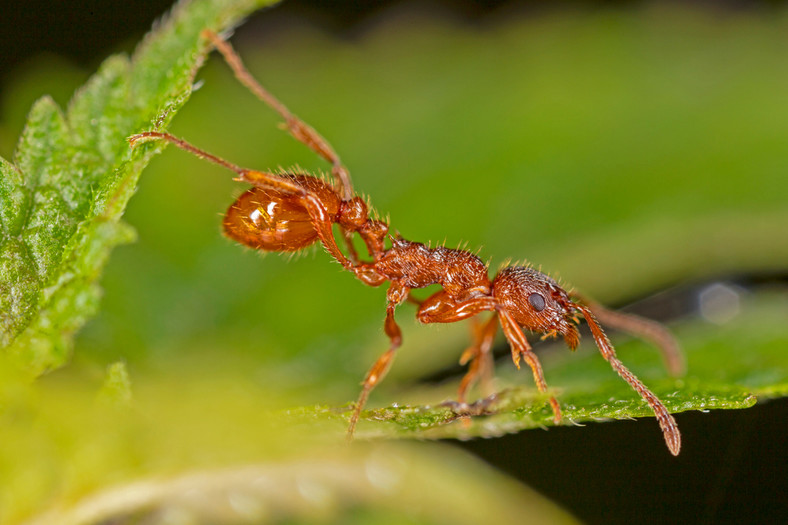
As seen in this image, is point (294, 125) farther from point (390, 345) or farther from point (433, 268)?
point (390, 345)

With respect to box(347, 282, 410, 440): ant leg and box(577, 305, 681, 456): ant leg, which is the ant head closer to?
box(577, 305, 681, 456): ant leg

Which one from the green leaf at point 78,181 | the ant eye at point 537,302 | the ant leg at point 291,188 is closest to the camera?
the green leaf at point 78,181

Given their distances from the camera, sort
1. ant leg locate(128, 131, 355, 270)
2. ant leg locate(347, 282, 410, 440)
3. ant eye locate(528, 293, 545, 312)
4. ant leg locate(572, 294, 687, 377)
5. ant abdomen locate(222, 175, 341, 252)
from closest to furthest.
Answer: ant leg locate(347, 282, 410, 440) → ant leg locate(128, 131, 355, 270) → ant abdomen locate(222, 175, 341, 252) → ant eye locate(528, 293, 545, 312) → ant leg locate(572, 294, 687, 377)

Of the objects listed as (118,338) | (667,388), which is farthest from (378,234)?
(667,388)

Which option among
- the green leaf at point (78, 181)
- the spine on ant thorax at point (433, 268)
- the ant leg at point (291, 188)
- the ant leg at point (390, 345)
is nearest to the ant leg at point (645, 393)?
the spine on ant thorax at point (433, 268)

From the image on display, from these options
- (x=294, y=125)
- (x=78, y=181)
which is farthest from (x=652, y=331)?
(x=78, y=181)

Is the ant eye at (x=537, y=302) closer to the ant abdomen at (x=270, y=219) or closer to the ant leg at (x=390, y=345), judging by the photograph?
the ant leg at (x=390, y=345)

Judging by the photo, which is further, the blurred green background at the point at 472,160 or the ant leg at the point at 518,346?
the blurred green background at the point at 472,160

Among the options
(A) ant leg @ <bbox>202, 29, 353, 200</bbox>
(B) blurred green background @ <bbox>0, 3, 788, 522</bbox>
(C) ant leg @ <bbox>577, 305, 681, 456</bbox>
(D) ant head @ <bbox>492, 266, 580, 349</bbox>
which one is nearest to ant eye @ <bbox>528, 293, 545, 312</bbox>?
(D) ant head @ <bbox>492, 266, 580, 349</bbox>
